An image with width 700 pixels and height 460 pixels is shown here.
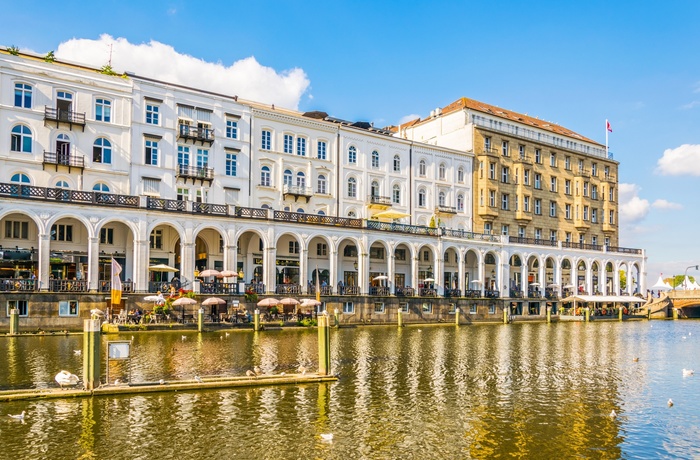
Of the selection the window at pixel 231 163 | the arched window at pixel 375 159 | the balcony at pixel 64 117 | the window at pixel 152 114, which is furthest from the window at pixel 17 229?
the arched window at pixel 375 159

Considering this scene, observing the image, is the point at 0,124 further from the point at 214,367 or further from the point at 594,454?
the point at 594,454

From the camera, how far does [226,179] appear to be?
61.3 meters

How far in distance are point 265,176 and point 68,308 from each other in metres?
24.9

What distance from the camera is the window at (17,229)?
4919 centimetres

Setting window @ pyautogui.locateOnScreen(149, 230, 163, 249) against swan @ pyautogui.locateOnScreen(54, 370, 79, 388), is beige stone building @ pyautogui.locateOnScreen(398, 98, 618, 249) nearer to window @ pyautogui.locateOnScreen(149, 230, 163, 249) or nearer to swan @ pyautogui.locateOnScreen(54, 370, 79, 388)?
window @ pyautogui.locateOnScreen(149, 230, 163, 249)

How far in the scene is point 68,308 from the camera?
4506 cm

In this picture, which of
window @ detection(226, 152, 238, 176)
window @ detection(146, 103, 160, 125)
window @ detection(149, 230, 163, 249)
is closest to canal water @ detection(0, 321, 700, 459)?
window @ detection(149, 230, 163, 249)

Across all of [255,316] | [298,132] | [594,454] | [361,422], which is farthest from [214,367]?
[298,132]

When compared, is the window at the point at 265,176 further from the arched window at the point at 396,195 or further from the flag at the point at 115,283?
the flag at the point at 115,283

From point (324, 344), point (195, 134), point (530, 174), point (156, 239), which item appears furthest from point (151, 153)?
point (530, 174)

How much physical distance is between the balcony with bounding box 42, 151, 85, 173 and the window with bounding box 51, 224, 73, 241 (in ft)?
16.7

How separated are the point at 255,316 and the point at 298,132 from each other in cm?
2524

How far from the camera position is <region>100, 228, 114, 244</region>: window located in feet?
175

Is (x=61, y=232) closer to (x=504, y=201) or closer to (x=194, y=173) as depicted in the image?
(x=194, y=173)
